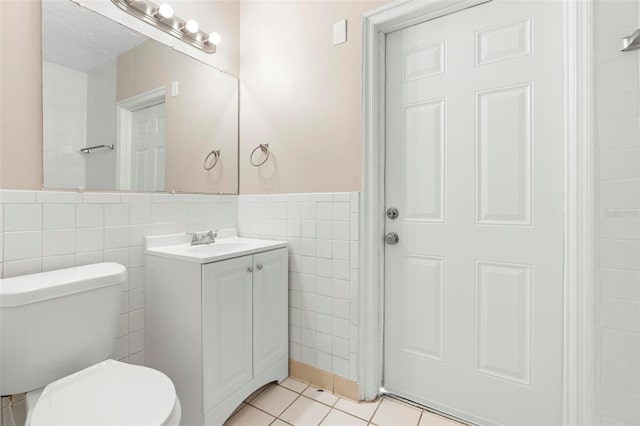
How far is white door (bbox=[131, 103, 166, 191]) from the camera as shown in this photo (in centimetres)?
151

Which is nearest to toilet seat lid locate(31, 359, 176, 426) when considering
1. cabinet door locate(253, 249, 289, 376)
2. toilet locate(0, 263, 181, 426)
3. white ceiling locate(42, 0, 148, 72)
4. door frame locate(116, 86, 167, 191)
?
toilet locate(0, 263, 181, 426)

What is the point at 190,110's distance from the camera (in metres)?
1.76

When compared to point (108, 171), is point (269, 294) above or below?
below

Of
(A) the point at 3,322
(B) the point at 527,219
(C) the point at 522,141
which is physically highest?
(C) the point at 522,141

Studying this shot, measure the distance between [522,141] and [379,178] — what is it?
24.9 inches

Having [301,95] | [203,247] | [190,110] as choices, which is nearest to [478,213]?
[301,95]

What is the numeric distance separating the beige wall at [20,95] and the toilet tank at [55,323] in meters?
0.41

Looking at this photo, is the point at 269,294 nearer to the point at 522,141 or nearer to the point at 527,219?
the point at 527,219

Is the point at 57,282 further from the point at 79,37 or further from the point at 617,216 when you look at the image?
the point at 617,216

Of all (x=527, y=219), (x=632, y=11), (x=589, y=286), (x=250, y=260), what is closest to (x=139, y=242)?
(x=250, y=260)

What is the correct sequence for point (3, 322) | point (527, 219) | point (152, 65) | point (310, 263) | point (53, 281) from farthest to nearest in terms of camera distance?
point (310, 263) < point (152, 65) < point (527, 219) < point (53, 281) < point (3, 322)

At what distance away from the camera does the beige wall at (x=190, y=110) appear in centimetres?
153

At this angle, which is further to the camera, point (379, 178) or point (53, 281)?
point (379, 178)

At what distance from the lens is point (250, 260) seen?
58.4 inches
